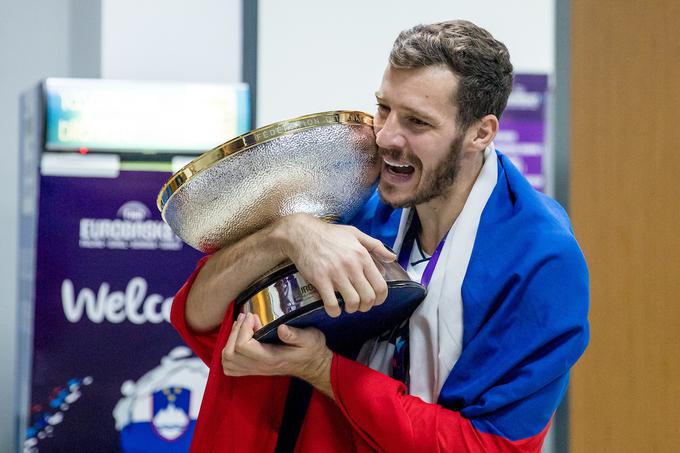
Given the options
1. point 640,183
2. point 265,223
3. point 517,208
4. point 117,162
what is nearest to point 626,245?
point 640,183

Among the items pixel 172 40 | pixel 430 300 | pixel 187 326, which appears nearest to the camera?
pixel 430 300

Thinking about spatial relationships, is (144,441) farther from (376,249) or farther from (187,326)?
(376,249)

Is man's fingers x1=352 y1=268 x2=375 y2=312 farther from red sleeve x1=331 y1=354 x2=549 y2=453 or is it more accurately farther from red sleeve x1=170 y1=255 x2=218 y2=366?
red sleeve x1=170 y1=255 x2=218 y2=366

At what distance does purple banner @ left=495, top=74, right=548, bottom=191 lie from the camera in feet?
8.95

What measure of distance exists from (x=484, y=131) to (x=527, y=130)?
1664 mm

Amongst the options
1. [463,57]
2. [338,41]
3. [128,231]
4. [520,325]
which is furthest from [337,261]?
[338,41]

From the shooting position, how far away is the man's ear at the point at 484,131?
1.14 m

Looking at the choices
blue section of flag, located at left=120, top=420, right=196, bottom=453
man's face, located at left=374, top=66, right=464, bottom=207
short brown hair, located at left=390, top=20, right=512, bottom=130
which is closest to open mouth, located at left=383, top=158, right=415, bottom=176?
man's face, located at left=374, top=66, right=464, bottom=207

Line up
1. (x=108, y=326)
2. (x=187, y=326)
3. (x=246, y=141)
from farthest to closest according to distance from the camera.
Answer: (x=108, y=326), (x=187, y=326), (x=246, y=141)

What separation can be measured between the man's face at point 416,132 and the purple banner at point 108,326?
1.41 meters

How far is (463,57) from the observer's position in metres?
1.07

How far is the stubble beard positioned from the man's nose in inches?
1.5

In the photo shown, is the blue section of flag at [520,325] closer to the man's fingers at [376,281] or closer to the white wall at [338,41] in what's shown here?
the man's fingers at [376,281]

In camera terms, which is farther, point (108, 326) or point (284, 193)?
point (108, 326)
